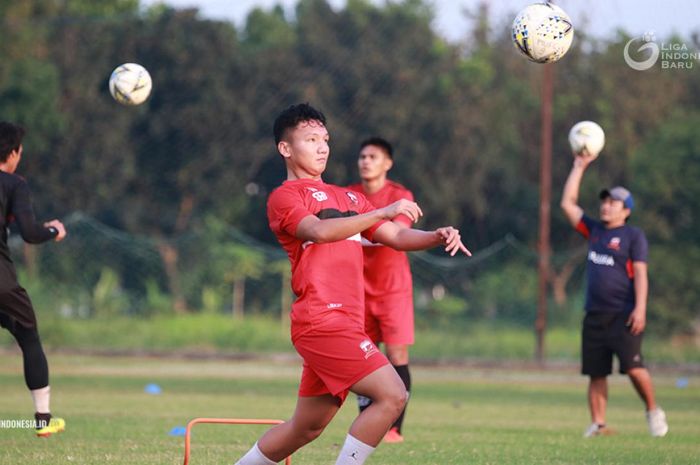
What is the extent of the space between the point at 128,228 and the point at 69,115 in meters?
4.82

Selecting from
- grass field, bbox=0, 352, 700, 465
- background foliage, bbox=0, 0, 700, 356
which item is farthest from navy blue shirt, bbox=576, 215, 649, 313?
background foliage, bbox=0, 0, 700, 356

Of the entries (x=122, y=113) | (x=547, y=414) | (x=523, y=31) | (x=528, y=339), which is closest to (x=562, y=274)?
(x=528, y=339)

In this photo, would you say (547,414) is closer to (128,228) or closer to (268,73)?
(128,228)

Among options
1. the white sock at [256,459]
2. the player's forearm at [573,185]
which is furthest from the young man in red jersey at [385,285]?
the white sock at [256,459]

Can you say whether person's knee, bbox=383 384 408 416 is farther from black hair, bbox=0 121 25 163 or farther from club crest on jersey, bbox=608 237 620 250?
club crest on jersey, bbox=608 237 620 250

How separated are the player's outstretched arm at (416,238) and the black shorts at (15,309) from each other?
3838mm

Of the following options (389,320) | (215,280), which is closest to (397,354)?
(389,320)

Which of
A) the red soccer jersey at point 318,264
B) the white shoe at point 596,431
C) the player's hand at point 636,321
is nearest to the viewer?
the red soccer jersey at point 318,264

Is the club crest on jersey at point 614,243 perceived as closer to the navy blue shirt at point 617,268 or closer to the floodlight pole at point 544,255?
the navy blue shirt at point 617,268

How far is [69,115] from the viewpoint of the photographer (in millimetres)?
45969

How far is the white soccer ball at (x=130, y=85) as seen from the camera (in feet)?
39.7

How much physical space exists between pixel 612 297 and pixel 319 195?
5.82 m

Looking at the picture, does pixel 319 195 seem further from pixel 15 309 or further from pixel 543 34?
pixel 15 309

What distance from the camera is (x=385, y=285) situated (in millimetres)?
10758
